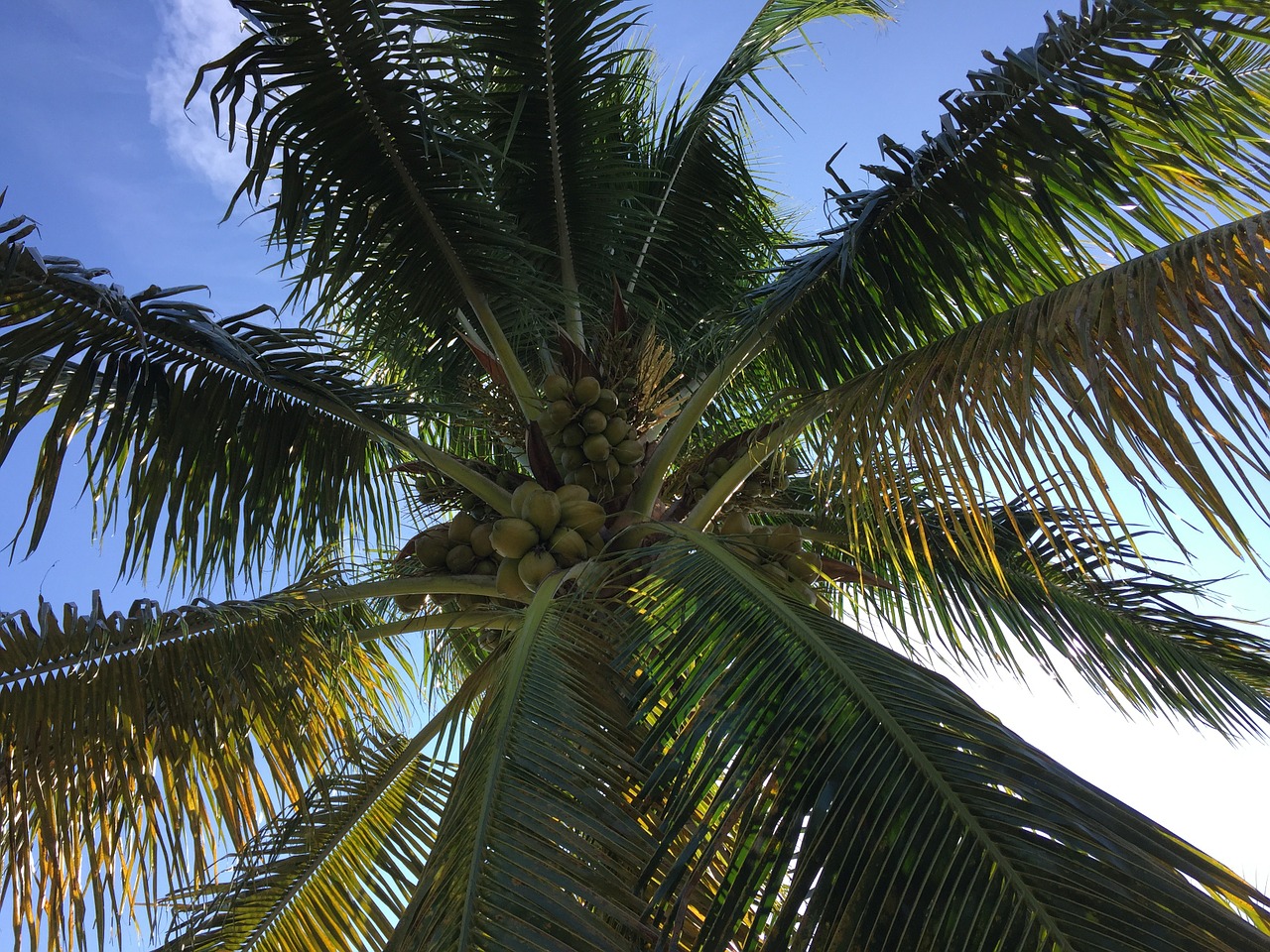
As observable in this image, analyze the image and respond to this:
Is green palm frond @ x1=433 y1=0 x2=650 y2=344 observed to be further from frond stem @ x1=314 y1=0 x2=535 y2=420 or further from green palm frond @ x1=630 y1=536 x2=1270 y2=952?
green palm frond @ x1=630 y1=536 x2=1270 y2=952

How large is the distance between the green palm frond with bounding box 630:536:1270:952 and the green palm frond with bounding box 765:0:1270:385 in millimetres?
1719

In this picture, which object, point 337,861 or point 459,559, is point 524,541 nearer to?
point 459,559

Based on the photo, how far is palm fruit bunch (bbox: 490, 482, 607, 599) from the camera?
10.1 ft

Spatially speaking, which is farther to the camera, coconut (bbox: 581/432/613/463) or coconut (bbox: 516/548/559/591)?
coconut (bbox: 581/432/613/463)

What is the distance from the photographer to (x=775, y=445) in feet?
10.8

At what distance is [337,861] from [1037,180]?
355 cm

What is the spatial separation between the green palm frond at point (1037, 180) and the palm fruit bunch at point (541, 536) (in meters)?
1.16

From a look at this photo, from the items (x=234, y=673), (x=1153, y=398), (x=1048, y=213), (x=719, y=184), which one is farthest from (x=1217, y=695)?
(x=234, y=673)

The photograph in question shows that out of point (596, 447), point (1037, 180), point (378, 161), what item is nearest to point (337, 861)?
point (596, 447)

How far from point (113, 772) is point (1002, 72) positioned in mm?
3581

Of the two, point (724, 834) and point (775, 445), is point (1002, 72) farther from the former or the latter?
point (724, 834)

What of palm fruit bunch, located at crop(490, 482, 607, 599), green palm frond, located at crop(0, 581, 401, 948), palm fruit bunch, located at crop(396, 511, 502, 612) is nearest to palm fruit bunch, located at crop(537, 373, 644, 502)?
palm fruit bunch, located at crop(490, 482, 607, 599)

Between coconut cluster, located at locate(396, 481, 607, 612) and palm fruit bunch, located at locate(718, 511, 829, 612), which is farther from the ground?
coconut cluster, located at locate(396, 481, 607, 612)

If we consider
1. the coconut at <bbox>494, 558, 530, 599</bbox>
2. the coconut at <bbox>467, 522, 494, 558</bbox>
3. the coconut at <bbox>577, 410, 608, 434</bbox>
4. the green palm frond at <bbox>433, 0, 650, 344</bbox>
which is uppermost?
the green palm frond at <bbox>433, 0, 650, 344</bbox>
